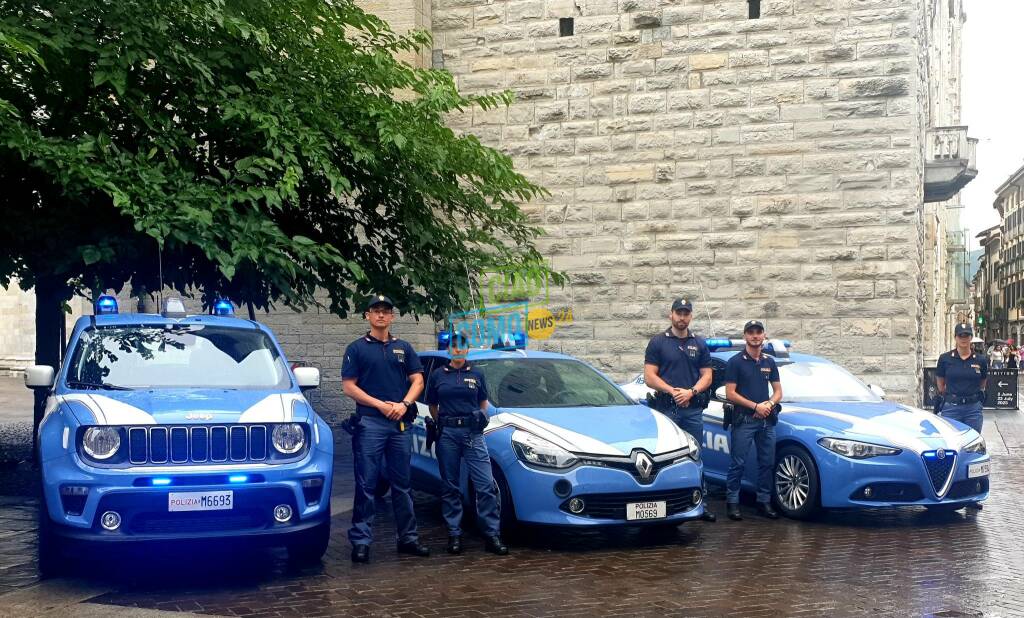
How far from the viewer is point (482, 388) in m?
8.36

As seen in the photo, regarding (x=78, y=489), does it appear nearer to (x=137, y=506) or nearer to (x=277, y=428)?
(x=137, y=506)

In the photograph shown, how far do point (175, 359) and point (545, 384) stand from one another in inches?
125

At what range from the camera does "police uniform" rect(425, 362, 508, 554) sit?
812cm

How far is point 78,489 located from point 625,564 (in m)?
3.69

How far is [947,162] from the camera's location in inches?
760

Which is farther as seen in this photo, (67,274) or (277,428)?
(67,274)

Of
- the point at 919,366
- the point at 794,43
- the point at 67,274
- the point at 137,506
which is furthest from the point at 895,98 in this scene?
the point at 137,506

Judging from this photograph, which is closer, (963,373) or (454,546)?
(454,546)

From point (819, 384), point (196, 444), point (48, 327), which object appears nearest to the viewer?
point (196, 444)

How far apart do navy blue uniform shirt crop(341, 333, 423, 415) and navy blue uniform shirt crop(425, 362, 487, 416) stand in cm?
23

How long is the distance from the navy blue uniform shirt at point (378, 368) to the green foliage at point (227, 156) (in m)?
1.58

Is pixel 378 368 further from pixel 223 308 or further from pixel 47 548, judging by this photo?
pixel 47 548

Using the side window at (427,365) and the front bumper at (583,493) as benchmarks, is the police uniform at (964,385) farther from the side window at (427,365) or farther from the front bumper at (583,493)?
the side window at (427,365)

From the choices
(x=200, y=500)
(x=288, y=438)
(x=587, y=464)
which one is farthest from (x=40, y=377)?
(x=587, y=464)
